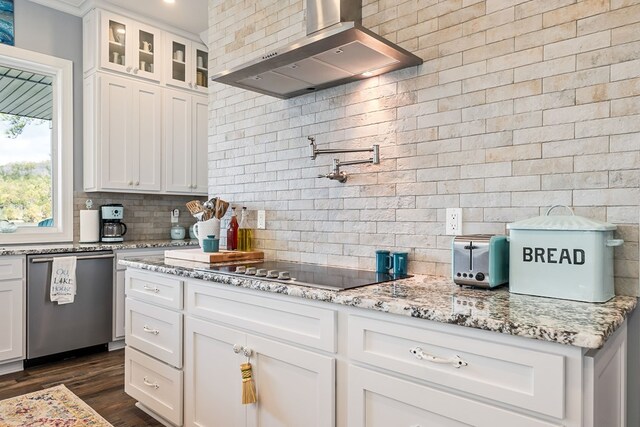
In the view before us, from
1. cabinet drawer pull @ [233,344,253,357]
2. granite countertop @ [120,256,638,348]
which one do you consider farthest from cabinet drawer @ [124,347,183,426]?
granite countertop @ [120,256,638,348]

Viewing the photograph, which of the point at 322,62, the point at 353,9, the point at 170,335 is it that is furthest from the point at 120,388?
the point at 353,9

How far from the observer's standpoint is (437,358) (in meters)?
1.20

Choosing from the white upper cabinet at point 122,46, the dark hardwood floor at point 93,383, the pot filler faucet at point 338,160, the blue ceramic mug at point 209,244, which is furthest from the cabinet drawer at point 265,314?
the white upper cabinet at point 122,46

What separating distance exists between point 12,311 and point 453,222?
10.2ft

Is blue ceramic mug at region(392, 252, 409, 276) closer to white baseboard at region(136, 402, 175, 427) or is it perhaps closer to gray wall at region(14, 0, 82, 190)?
white baseboard at region(136, 402, 175, 427)

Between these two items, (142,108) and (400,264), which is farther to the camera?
(142,108)

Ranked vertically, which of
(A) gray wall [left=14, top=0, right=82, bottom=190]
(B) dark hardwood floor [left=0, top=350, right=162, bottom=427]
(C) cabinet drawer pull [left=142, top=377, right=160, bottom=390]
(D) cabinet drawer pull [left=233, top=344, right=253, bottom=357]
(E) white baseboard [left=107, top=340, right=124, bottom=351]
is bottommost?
(B) dark hardwood floor [left=0, top=350, right=162, bottom=427]

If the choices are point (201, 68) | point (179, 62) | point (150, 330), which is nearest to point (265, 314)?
point (150, 330)

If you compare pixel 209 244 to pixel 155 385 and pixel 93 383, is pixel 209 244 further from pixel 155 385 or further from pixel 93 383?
pixel 93 383

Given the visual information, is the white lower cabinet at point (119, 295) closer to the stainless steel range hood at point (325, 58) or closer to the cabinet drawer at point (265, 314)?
the cabinet drawer at point (265, 314)

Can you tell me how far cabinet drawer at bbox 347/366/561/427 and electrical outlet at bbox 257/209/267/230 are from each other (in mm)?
1349

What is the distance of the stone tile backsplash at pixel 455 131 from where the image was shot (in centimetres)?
144

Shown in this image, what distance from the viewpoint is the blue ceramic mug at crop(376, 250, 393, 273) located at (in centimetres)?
194

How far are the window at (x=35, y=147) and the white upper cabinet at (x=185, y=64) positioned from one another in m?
0.87
